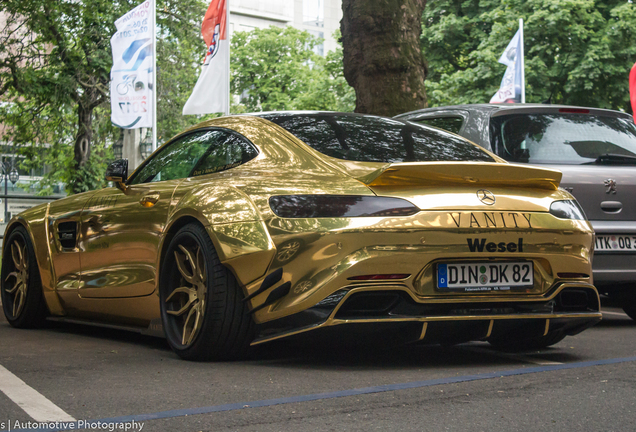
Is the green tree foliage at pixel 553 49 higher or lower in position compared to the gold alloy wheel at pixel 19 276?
higher

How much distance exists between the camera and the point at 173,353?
5.05m

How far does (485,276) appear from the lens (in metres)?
4.45

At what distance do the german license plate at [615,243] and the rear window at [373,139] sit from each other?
66.4 inches

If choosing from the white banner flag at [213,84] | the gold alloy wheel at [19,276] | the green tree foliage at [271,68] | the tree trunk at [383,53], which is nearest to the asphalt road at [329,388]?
the gold alloy wheel at [19,276]

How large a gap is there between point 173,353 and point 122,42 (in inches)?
443

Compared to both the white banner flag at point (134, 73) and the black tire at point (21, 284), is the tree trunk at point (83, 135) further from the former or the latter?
the black tire at point (21, 284)

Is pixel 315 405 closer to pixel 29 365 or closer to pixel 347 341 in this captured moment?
pixel 347 341

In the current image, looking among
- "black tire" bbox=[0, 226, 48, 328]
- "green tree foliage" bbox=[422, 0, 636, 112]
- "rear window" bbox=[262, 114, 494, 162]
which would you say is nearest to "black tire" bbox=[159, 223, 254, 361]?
"rear window" bbox=[262, 114, 494, 162]

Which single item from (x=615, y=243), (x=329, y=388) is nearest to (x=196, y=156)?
(x=329, y=388)

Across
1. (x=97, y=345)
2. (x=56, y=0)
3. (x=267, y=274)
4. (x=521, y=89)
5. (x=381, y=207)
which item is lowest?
(x=97, y=345)

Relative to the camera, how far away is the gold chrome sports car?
166 inches

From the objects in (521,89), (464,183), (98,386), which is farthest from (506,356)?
(521,89)

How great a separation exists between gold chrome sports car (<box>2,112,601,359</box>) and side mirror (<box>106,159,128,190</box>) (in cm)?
49

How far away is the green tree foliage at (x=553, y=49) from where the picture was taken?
28.8 metres
